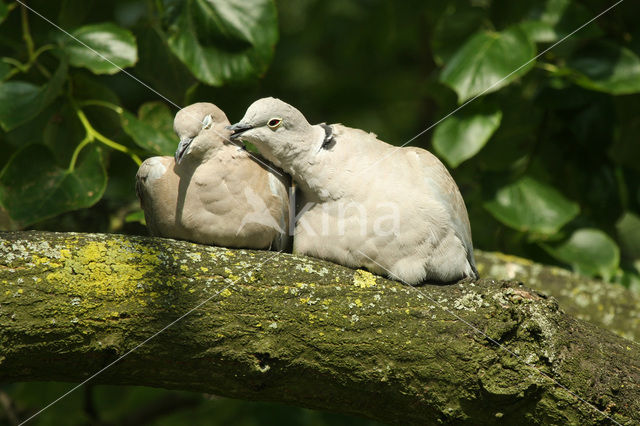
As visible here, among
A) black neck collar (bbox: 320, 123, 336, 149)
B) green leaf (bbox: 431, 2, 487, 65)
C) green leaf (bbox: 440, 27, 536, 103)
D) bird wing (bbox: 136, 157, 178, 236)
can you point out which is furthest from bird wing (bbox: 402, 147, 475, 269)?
green leaf (bbox: 431, 2, 487, 65)

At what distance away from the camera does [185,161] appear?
323 centimetres

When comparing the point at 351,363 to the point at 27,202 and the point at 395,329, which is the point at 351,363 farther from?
the point at 27,202

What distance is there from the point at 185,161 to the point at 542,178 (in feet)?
8.97

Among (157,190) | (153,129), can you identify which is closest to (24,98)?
(153,129)

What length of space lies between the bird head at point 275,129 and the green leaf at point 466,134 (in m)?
1.35

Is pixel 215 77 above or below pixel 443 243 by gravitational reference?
above

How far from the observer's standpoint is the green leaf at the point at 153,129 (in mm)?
3705

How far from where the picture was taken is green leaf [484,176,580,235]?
4.44 metres

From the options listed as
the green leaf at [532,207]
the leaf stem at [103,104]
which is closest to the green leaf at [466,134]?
the green leaf at [532,207]

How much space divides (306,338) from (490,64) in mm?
2375

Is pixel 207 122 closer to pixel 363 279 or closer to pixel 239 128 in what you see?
pixel 239 128

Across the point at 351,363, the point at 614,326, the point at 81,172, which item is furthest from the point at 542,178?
the point at 81,172

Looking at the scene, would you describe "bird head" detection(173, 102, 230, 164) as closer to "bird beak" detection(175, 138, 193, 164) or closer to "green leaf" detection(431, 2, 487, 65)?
"bird beak" detection(175, 138, 193, 164)

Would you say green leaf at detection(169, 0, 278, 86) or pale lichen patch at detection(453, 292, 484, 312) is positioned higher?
green leaf at detection(169, 0, 278, 86)
